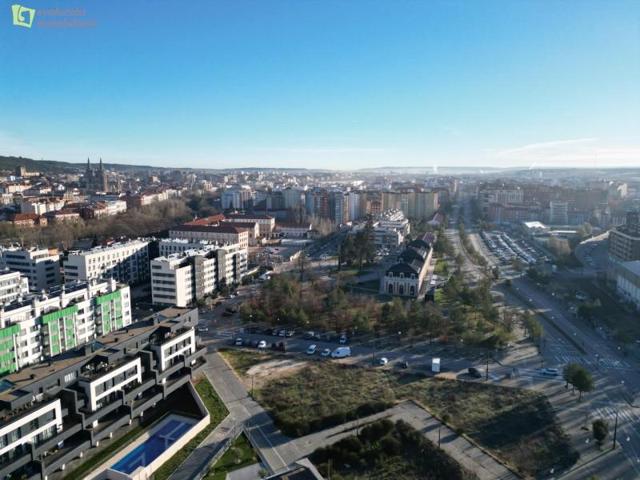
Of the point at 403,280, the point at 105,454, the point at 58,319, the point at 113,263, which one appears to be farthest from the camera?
the point at 113,263

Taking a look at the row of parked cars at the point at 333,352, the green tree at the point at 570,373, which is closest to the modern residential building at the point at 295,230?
the row of parked cars at the point at 333,352

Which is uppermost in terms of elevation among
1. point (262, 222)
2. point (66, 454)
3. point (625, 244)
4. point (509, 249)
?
point (262, 222)

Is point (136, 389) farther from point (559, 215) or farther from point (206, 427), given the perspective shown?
point (559, 215)

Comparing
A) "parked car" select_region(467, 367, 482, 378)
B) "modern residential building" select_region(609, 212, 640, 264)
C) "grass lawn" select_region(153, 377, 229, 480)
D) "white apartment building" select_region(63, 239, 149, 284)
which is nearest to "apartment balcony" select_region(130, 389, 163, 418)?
"grass lawn" select_region(153, 377, 229, 480)

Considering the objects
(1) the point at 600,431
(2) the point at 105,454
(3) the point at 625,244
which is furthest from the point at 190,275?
(3) the point at 625,244

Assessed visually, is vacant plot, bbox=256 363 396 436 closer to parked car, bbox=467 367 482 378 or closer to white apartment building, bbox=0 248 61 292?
parked car, bbox=467 367 482 378

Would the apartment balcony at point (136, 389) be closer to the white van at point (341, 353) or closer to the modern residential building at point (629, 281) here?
the white van at point (341, 353)
